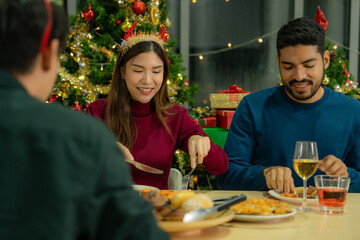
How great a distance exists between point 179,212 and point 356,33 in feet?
15.3

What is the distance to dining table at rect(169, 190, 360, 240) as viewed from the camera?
1.01m

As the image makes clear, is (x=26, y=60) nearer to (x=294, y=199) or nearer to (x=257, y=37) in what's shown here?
(x=294, y=199)

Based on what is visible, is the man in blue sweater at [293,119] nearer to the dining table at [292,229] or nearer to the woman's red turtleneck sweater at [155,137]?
the woman's red turtleneck sweater at [155,137]

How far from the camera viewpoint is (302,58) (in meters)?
1.89

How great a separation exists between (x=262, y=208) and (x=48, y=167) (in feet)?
2.42

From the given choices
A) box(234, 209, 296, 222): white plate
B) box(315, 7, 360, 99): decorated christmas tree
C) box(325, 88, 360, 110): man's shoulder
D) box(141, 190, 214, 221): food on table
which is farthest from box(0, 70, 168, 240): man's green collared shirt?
box(315, 7, 360, 99): decorated christmas tree

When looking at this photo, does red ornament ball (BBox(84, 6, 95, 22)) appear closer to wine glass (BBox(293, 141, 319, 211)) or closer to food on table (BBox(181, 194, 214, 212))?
wine glass (BBox(293, 141, 319, 211))

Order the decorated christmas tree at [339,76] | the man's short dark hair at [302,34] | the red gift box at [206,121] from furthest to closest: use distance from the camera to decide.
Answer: the decorated christmas tree at [339,76] → the red gift box at [206,121] → the man's short dark hair at [302,34]

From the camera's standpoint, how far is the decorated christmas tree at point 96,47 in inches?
139

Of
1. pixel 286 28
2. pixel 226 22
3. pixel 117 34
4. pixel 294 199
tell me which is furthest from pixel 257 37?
pixel 294 199

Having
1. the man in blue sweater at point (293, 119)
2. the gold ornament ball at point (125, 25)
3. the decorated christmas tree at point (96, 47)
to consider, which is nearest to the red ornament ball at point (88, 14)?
the decorated christmas tree at point (96, 47)

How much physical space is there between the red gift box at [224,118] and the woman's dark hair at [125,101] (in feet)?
5.30

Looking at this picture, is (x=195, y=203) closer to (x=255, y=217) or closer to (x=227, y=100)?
(x=255, y=217)

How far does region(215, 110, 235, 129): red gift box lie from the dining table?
2.57 meters
